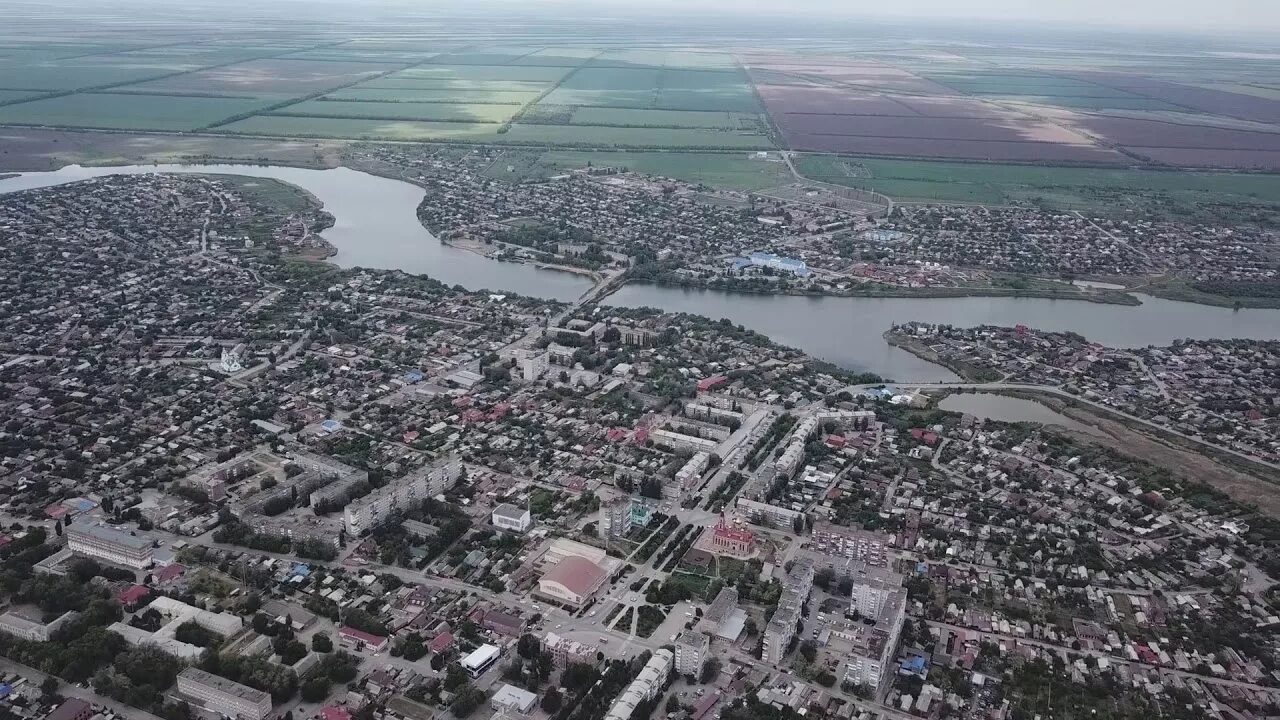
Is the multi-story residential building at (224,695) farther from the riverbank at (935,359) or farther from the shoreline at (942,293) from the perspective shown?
the shoreline at (942,293)

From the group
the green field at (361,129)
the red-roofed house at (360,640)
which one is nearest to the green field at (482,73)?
the green field at (361,129)

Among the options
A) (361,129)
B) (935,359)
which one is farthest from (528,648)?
(361,129)

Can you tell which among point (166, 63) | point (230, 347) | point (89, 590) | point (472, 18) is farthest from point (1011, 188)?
point (472, 18)

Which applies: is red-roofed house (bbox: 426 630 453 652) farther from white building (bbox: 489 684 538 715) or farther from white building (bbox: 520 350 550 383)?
white building (bbox: 520 350 550 383)

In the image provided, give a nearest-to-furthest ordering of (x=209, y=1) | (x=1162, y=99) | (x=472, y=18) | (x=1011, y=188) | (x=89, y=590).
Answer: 1. (x=89, y=590)
2. (x=1011, y=188)
3. (x=1162, y=99)
4. (x=472, y=18)
5. (x=209, y=1)

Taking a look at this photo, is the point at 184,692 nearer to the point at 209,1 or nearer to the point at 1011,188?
the point at 1011,188

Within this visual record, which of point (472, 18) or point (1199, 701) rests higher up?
point (472, 18)

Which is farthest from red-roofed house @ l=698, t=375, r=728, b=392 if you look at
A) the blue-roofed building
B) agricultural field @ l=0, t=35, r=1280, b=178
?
agricultural field @ l=0, t=35, r=1280, b=178
